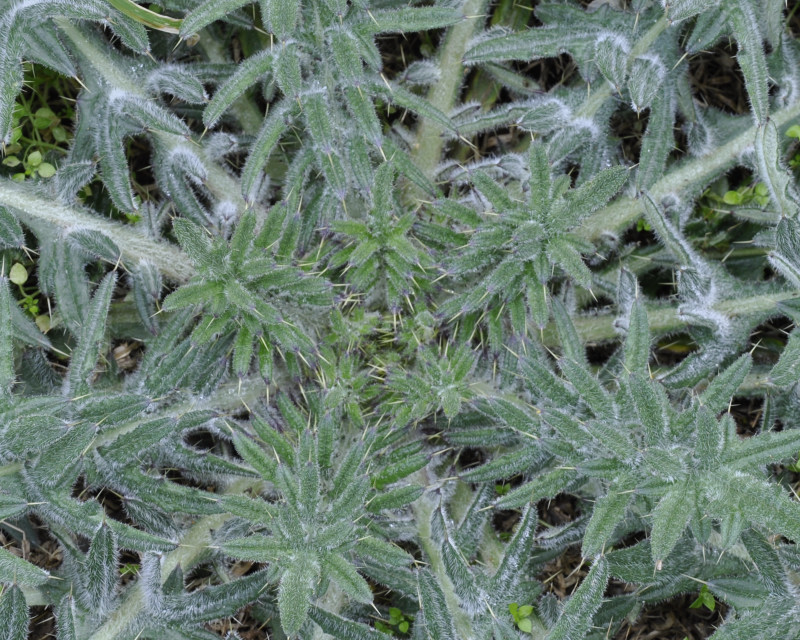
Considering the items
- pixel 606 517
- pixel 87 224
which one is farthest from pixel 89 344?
pixel 606 517

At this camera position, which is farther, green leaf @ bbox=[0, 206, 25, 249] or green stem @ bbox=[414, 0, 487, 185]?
green stem @ bbox=[414, 0, 487, 185]

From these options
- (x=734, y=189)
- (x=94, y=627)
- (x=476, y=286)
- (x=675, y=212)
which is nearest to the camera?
(x=94, y=627)

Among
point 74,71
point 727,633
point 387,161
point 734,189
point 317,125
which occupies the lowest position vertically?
point 727,633

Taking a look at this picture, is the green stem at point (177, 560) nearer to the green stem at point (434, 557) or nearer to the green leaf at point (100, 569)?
the green leaf at point (100, 569)

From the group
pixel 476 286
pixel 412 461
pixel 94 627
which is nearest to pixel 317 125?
pixel 476 286

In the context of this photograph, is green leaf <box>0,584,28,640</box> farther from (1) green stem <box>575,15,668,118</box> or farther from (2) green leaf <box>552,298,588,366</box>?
(1) green stem <box>575,15,668,118</box>

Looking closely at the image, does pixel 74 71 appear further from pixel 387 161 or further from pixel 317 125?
pixel 387 161

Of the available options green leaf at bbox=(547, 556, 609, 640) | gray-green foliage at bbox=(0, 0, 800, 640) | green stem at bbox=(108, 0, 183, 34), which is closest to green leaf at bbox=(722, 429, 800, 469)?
gray-green foliage at bbox=(0, 0, 800, 640)

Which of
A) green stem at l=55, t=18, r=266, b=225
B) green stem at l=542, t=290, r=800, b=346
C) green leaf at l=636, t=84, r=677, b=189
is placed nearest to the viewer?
→ green stem at l=542, t=290, r=800, b=346
